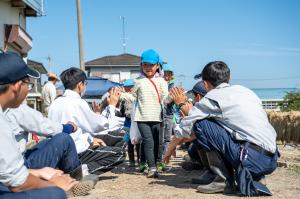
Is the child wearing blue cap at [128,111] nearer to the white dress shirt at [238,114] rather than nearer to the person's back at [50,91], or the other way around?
the white dress shirt at [238,114]

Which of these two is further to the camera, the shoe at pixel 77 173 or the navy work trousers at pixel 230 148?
the shoe at pixel 77 173

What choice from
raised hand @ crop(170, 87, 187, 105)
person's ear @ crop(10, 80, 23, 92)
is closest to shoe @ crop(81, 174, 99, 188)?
raised hand @ crop(170, 87, 187, 105)

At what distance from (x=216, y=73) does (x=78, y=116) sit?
5.20 ft

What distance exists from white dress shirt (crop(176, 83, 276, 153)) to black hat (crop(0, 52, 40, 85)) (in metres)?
2.12

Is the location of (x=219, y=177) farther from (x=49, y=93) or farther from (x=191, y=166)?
(x=49, y=93)

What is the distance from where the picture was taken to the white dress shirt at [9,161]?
103 inches

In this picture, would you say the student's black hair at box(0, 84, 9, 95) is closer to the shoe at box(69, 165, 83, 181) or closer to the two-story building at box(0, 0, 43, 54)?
the shoe at box(69, 165, 83, 181)

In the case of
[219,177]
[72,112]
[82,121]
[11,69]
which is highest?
[11,69]

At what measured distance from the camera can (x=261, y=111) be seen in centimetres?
470

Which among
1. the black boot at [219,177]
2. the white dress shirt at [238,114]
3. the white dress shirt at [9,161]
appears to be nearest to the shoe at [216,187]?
the black boot at [219,177]

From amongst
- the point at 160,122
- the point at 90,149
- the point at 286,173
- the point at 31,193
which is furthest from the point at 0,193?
the point at 286,173

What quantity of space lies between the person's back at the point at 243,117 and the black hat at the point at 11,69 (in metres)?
2.18

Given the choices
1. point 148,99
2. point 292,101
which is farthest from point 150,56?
point 292,101

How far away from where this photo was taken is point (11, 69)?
2.89 metres
